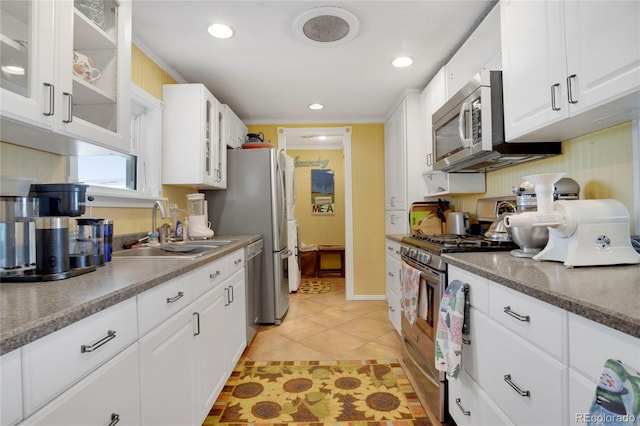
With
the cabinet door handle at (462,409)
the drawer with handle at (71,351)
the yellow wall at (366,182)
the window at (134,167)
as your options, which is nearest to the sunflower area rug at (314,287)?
the yellow wall at (366,182)

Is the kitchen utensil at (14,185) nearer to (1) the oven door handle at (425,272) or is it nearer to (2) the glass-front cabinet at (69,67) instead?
(2) the glass-front cabinet at (69,67)

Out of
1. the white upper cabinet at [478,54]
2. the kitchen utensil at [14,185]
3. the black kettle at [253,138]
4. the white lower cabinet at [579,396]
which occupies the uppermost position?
the white upper cabinet at [478,54]

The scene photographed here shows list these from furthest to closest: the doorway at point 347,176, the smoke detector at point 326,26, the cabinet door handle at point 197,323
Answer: the doorway at point 347,176
the smoke detector at point 326,26
the cabinet door handle at point 197,323

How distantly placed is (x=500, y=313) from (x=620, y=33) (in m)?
0.99

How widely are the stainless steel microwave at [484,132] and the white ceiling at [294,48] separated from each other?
51 cm

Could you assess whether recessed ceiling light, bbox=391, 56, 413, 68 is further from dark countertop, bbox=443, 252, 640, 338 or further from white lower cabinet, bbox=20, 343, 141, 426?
white lower cabinet, bbox=20, 343, 141, 426

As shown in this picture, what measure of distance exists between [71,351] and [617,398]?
45.9 inches

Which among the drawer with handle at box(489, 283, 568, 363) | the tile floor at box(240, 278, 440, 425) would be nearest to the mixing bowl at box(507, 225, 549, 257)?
the drawer with handle at box(489, 283, 568, 363)

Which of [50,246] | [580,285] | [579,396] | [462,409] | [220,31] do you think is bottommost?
[462,409]

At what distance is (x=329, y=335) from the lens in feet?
9.43

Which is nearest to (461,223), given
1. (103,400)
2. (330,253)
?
(103,400)

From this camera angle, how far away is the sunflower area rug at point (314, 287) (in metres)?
4.46

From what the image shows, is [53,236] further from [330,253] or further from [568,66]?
[330,253]

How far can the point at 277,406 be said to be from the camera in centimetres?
183
